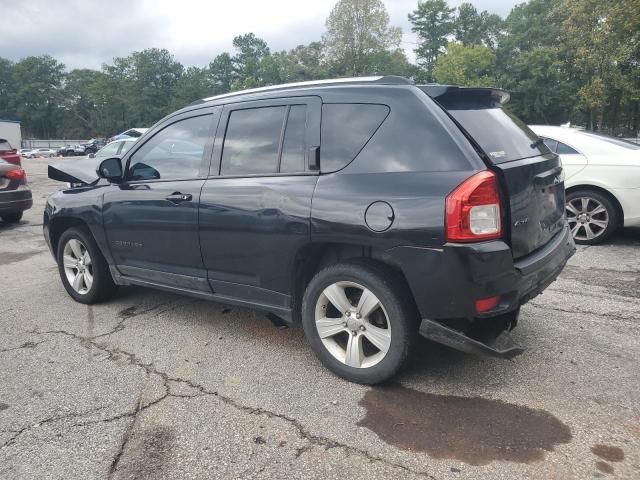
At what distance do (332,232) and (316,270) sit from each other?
1.38ft

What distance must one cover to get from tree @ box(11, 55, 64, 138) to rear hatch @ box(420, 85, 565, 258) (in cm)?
11001

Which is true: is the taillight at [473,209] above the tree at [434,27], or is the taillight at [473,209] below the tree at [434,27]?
below

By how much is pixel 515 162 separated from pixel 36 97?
11303 centimetres

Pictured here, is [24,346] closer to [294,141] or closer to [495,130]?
[294,141]

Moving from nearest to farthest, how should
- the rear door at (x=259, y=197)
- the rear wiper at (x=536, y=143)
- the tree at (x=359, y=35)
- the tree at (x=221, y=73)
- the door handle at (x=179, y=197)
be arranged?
1. the rear door at (x=259, y=197)
2. the rear wiper at (x=536, y=143)
3. the door handle at (x=179, y=197)
4. the tree at (x=359, y=35)
5. the tree at (x=221, y=73)

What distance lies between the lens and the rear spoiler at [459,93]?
302 centimetres

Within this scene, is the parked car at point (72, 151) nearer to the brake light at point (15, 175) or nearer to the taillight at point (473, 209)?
the brake light at point (15, 175)

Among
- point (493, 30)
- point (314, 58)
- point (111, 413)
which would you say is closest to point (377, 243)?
point (111, 413)

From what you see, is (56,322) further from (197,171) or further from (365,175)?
(365,175)

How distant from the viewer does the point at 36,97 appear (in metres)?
97.6

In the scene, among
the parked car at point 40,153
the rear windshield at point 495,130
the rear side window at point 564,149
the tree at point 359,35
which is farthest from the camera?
the tree at point 359,35

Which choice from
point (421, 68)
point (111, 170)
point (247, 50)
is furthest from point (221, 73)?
point (111, 170)

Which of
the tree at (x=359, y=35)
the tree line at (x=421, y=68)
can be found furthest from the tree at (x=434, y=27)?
the tree at (x=359, y=35)

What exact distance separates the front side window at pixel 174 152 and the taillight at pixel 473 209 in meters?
1.99
